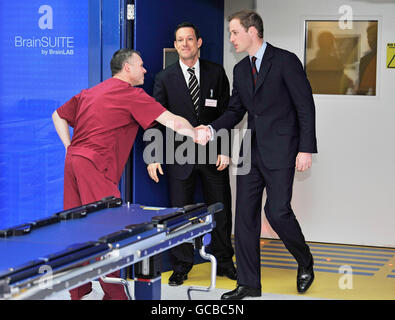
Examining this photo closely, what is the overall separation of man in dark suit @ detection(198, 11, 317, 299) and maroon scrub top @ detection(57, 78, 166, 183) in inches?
29.3

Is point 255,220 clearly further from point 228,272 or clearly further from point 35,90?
point 35,90

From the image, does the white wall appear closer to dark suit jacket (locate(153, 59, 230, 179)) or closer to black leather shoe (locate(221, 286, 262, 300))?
dark suit jacket (locate(153, 59, 230, 179))

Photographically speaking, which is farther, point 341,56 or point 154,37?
point 341,56

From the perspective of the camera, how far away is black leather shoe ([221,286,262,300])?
507 cm

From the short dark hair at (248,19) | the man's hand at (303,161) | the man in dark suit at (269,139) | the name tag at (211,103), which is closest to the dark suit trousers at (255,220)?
the man in dark suit at (269,139)

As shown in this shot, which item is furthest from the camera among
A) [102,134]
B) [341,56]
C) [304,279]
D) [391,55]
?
[341,56]

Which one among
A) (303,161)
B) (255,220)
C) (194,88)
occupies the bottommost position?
(255,220)

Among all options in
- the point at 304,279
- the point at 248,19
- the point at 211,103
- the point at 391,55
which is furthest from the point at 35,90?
the point at 391,55

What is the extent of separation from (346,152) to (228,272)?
173 centimetres

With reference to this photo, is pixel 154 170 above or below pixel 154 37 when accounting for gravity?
below

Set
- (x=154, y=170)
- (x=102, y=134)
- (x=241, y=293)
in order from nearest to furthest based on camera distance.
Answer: (x=102, y=134), (x=241, y=293), (x=154, y=170)

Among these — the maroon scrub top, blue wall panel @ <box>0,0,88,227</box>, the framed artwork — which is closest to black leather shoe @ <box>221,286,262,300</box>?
the maroon scrub top

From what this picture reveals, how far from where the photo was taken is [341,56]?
6688 millimetres
